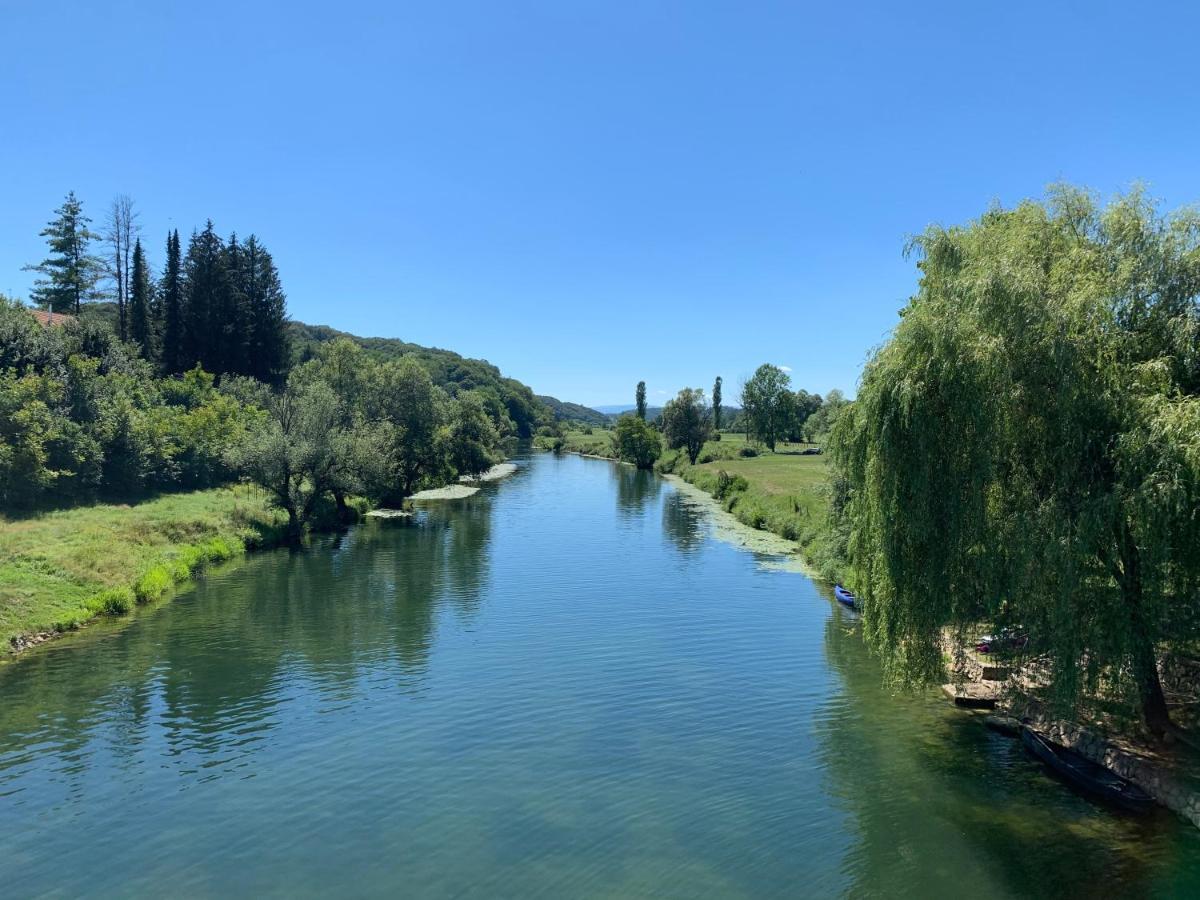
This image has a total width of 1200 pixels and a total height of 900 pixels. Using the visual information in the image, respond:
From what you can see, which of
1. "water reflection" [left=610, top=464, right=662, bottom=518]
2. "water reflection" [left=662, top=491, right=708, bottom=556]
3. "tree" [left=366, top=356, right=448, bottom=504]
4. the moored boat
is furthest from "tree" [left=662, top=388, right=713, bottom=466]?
the moored boat

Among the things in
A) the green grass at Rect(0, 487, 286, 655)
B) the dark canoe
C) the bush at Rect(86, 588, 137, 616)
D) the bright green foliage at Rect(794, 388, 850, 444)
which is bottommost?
the dark canoe

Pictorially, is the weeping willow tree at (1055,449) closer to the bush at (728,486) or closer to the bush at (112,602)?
the bush at (112,602)

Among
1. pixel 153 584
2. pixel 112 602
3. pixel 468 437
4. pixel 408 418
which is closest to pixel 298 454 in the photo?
pixel 153 584

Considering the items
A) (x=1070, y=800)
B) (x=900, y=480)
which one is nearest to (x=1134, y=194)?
(x=900, y=480)

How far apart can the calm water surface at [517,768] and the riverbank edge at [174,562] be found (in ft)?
4.85

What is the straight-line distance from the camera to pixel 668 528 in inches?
2285

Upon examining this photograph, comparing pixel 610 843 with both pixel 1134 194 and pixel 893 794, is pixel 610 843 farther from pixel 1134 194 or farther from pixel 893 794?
pixel 1134 194

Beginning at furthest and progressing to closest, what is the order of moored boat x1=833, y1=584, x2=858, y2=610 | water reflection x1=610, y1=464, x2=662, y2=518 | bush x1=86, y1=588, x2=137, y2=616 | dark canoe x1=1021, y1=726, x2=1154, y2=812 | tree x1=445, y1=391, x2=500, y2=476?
1. tree x1=445, y1=391, x2=500, y2=476
2. water reflection x1=610, y1=464, x2=662, y2=518
3. moored boat x1=833, y1=584, x2=858, y2=610
4. bush x1=86, y1=588, x2=137, y2=616
5. dark canoe x1=1021, y1=726, x2=1154, y2=812

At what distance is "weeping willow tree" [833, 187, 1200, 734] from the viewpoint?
14859 millimetres

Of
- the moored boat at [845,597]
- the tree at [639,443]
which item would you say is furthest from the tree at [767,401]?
the moored boat at [845,597]

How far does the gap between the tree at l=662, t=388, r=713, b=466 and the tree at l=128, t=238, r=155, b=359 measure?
73.5 metres

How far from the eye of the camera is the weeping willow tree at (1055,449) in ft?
48.8

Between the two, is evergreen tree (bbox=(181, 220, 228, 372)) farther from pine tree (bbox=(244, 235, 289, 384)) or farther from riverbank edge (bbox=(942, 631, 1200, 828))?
riverbank edge (bbox=(942, 631, 1200, 828))

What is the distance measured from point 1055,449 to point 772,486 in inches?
2167
